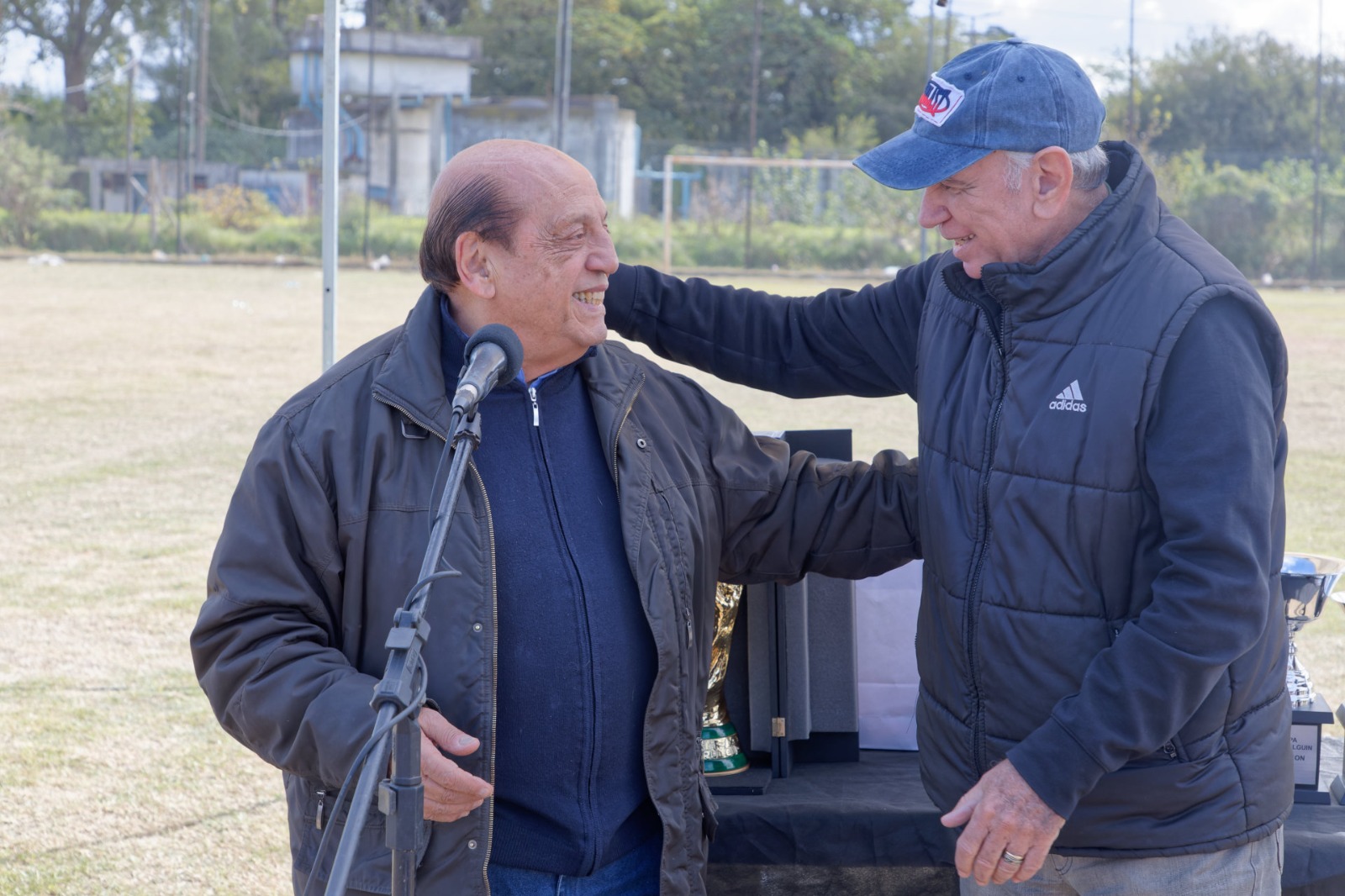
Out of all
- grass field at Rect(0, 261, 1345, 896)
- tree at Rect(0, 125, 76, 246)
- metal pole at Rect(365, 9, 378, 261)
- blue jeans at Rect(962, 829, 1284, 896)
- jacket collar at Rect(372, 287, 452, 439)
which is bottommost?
grass field at Rect(0, 261, 1345, 896)

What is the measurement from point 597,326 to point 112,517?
643cm

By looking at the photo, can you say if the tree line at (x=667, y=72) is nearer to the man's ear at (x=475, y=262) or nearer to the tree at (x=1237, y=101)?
the tree at (x=1237, y=101)

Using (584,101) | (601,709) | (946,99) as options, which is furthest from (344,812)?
(584,101)

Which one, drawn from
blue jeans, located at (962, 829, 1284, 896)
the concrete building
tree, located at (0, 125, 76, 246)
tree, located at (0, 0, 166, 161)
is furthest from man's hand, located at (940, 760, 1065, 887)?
tree, located at (0, 0, 166, 161)

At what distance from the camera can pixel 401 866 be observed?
1403 mm

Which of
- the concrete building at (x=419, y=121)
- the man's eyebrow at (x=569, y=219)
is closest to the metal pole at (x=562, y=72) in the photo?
the concrete building at (x=419, y=121)

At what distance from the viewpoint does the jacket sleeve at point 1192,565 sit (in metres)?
1.65

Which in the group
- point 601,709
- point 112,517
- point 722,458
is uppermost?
point 722,458

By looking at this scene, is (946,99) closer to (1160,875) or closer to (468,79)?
(1160,875)

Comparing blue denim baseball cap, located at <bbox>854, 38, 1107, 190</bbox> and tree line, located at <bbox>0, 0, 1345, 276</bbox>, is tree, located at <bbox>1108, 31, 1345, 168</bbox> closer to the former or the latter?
tree line, located at <bbox>0, 0, 1345, 276</bbox>

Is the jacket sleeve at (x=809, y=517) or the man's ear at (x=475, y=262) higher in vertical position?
the man's ear at (x=475, y=262)

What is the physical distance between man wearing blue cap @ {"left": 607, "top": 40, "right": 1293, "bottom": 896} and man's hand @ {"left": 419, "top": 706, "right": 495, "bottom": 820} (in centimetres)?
67

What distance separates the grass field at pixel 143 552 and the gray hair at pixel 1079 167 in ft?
9.24

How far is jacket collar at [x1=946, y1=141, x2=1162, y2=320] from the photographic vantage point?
5.83 ft
